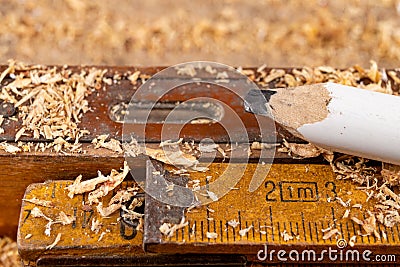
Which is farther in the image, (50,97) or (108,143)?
(50,97)

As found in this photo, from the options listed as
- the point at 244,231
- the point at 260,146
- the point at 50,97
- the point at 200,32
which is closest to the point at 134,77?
the point at 50,97

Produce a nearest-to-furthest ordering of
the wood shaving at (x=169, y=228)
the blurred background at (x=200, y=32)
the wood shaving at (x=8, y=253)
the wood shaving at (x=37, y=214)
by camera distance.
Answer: the wood shaving at (x=169, y=228)
the wood shaving at (x=37, y=214)
the wood shaving at (x=8, y=253)
the blurred background at (x=200, y=32)

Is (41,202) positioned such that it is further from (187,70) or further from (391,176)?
(391,176)

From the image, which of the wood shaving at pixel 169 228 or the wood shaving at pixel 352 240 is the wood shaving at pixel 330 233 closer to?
the wood shaving at pixel 352 240

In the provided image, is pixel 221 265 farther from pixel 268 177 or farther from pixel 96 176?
pixel 96 176

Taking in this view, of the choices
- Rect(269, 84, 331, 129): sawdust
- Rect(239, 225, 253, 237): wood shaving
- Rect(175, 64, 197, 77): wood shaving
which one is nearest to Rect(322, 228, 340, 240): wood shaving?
Rect(239, 225, 253, 237): wood shaving

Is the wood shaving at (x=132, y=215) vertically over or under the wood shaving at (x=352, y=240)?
over

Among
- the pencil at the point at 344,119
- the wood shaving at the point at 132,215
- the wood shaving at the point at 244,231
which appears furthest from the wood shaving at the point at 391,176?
the wood shaving at the point at 132,215

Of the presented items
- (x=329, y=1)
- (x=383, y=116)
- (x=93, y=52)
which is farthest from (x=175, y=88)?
(x=329, y=1)
